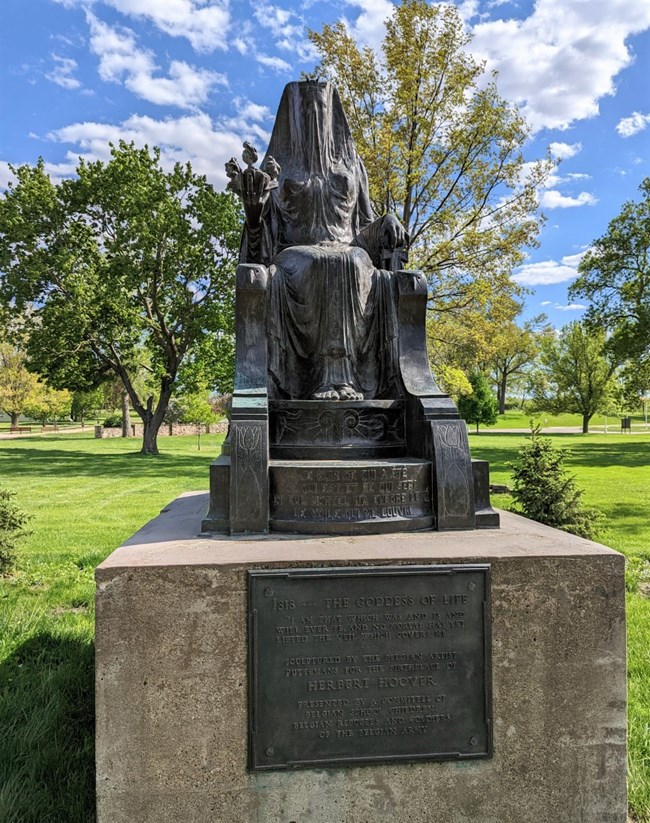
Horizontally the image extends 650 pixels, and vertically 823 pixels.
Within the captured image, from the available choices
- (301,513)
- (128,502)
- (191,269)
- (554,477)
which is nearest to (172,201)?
(191,269)

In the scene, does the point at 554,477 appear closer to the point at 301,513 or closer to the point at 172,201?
the point at 301,513

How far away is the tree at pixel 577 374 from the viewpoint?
33.8 metres

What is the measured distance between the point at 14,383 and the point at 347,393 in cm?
4648

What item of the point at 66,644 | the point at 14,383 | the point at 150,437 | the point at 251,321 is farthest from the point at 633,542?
the point at 14,383

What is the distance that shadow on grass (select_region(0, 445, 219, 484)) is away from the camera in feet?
53.9

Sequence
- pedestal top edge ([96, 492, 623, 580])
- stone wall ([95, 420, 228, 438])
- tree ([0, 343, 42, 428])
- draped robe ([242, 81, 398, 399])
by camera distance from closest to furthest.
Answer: pedestal top edge ([96, 492, 623, 580])
draped robe ([242, 81, 398, 399])
stone wall ([95, 420, 228, 438])
tree ([0, 343, 42, 428])

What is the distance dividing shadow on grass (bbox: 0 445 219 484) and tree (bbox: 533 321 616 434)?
23.0m

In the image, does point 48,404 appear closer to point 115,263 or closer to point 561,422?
point 115,263

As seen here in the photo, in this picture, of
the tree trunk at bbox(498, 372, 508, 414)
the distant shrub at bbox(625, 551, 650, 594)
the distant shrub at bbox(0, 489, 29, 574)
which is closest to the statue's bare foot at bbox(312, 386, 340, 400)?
the distant shrub at bbox(625, 551, 650, 594)

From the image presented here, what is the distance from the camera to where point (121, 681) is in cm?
252

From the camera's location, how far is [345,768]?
257cm

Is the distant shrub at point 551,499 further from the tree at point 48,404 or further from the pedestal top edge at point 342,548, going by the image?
the tree at point 48,404

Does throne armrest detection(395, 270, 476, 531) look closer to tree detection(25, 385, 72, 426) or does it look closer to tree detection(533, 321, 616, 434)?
tree detection(533, 321, 616, 434)

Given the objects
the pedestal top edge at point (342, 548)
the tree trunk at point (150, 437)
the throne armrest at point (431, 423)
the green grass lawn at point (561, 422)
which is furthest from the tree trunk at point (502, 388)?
the pedestal top edge at point (342, 548)
